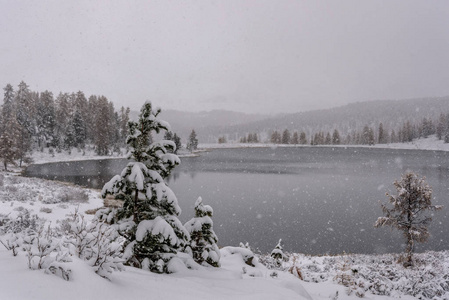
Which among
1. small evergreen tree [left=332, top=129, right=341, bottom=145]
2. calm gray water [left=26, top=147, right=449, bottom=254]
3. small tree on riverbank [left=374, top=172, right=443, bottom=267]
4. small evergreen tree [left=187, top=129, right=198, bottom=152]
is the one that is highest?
small evergreen tree [left=332, top=129, right=341, bottom=145]

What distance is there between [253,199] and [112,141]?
2670 inches

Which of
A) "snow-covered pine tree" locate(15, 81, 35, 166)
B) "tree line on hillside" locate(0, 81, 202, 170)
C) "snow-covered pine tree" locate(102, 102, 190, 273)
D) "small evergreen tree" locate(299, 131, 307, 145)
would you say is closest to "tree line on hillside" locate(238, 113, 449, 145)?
"small evergreen tree" locate(299, 131, 307, 145)

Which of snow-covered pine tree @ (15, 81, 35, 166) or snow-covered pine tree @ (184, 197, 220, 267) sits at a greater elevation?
snow-covered pine tree @ (15, 81, 35, 166)

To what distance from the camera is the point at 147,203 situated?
7234 mm

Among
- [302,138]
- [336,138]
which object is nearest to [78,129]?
[302,138]

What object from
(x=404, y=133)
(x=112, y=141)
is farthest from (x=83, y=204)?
(x=404, y=133)

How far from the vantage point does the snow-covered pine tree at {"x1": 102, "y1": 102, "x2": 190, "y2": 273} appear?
655 cm

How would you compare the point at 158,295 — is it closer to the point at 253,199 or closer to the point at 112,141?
the point at 253,199

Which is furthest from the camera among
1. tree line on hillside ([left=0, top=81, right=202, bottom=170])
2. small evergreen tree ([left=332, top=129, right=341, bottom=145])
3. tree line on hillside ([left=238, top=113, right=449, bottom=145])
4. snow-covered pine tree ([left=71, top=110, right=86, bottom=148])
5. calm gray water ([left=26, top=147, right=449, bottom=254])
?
small evergreen tree ([left=332, top=129, right=341, bottom=145])

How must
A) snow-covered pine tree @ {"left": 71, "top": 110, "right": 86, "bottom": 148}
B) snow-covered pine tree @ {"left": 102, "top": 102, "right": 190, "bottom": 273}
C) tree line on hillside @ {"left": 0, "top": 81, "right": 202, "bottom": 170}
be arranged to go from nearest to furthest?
snow-covered pine tree @ {"left": 102, "top": 102, "right": 190, "bottom": 273}, tree line on hillside @ {"left": 0, "top": 81, "right": 202, "bottom": 170}, snow-covered pine tree @ {"left": 71, "top": 110, "right": 86, "bottom": 148}

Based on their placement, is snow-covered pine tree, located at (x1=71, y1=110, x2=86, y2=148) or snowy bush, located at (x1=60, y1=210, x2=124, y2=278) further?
snow-covered pine tree, located at (x1=71, y1=110, x2=86, y2=148)

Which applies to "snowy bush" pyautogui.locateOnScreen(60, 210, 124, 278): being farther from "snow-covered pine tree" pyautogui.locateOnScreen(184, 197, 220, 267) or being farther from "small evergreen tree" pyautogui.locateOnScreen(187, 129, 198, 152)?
"small evergreen tree" pyautogui.locateOnScreen(187, 129, 198, 152)

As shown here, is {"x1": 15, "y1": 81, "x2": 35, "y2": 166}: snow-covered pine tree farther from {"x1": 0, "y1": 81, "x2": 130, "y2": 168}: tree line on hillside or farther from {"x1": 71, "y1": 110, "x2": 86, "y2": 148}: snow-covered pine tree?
{"x1": 71, "y1": 110, "x2": 86, "y2": 148}: snow-covered pine tree

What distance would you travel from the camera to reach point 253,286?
6.27 metres
